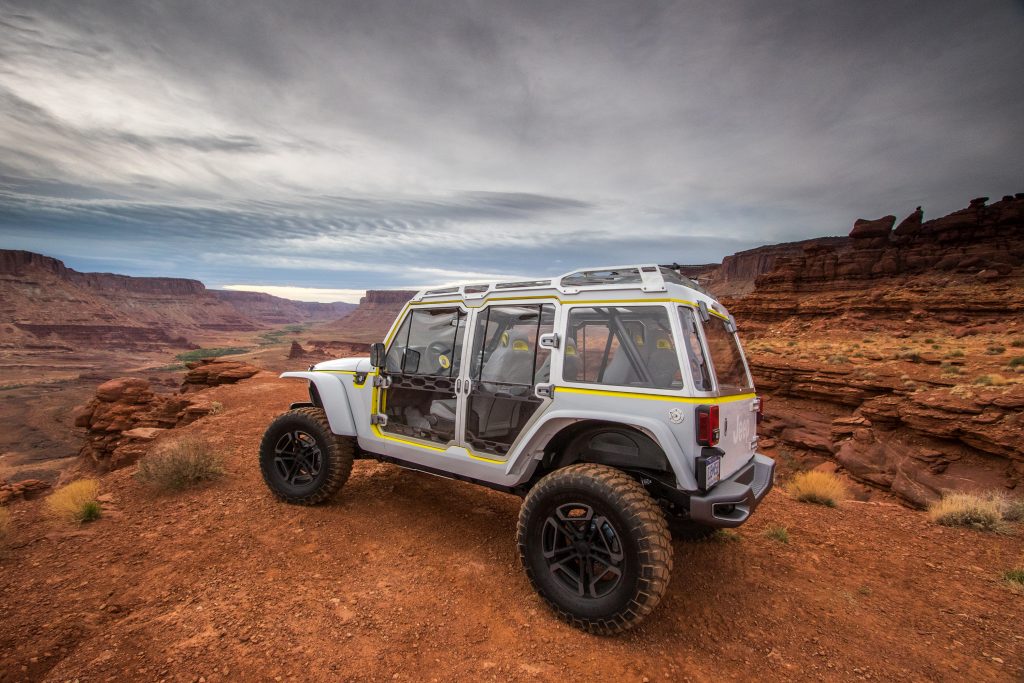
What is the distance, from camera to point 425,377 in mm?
4156

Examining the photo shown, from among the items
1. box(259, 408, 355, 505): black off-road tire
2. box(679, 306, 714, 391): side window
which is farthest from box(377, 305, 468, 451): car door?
box(679, 306, 714, 391): side window

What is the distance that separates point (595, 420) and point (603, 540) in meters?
0.78

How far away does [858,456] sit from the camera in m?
12.5

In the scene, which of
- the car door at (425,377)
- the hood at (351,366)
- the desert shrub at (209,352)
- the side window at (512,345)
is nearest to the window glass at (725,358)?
the side window at (512,345)

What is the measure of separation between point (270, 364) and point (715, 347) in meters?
75.0

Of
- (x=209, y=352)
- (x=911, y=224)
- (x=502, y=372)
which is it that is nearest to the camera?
(x=502, y=372)

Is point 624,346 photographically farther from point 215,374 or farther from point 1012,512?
point 215,374

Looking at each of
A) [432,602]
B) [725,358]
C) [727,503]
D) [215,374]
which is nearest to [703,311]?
[725,358]

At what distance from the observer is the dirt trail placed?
2596 millimetres

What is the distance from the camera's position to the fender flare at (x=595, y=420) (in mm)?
2760

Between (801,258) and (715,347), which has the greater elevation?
(801,258)

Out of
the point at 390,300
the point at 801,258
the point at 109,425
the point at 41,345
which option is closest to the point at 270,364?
the point at 41,345

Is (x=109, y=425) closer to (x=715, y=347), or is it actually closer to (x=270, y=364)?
(x=715, y=347)

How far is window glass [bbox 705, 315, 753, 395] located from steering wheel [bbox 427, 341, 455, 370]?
7.41ft
